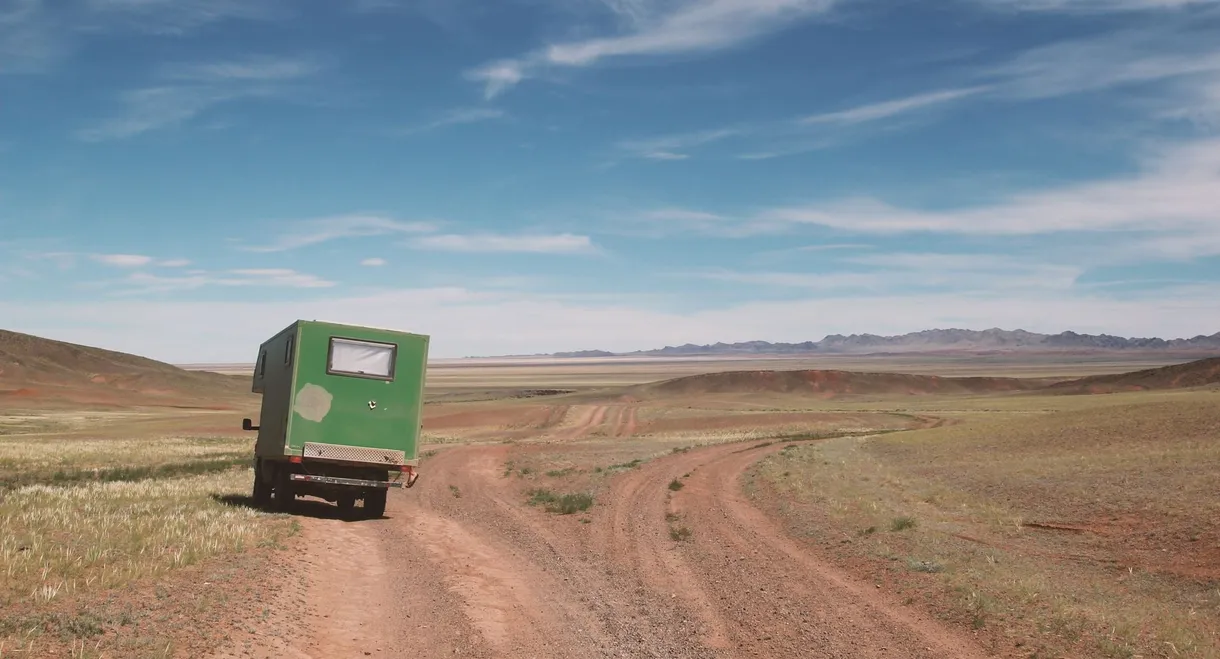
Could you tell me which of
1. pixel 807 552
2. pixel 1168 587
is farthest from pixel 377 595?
pixel 1168 587

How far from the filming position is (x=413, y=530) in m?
18.2

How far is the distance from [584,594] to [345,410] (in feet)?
28.4

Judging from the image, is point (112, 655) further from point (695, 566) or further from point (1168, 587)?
point (1168, 587)

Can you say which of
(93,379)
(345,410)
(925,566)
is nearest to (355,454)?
(345,410)

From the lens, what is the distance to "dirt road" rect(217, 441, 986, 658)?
32.1 feet

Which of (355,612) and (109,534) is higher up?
(355,612)

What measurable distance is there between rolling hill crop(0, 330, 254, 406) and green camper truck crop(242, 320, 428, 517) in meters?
102

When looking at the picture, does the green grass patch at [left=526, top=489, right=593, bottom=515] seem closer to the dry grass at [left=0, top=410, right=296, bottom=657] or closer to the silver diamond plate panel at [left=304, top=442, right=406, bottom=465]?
the silver diamond plate panel at [left=304, top=442, right=406, bottom=465]

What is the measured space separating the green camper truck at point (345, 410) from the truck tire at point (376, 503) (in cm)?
2

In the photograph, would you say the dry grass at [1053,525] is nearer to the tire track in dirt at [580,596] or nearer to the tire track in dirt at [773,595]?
the tire track in dirt at [773,595]

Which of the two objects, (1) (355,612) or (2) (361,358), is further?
(2) (361,358)

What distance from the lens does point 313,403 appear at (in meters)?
18.8

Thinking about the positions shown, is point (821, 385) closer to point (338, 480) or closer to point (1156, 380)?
point (1156, 380)

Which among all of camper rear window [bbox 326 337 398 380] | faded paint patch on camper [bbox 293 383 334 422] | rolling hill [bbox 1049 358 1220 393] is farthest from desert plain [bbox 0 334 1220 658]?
rolling hill [bbox 1049 358 1220 393]
